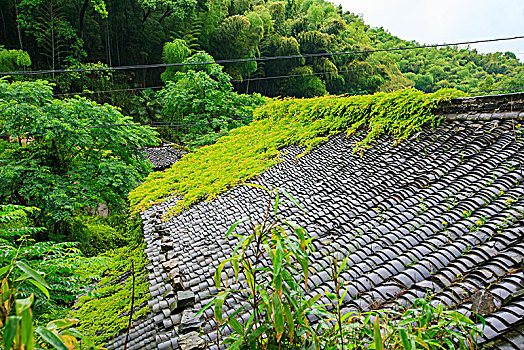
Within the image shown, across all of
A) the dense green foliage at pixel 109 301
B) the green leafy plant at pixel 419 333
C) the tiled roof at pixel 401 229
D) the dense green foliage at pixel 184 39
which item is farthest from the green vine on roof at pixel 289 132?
the dense green foliage at pixel 184 39

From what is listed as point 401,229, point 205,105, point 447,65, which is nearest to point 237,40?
point 205,105

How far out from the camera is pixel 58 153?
7.16 meters

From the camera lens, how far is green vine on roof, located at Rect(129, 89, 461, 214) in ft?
15.6

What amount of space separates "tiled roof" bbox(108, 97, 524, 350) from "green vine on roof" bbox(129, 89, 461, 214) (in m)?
0.30

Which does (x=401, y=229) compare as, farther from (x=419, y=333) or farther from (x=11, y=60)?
(x=11, y=60)

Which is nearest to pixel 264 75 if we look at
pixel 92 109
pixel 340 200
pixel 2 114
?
pixel 92 109

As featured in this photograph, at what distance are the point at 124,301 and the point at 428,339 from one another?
445cm

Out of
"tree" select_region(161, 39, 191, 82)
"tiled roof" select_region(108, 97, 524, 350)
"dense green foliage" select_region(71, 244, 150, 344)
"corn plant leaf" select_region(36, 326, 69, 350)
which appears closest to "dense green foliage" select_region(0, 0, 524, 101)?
"tree" select_region(161, 39, 191, 82)

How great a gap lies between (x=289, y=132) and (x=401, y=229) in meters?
4.49

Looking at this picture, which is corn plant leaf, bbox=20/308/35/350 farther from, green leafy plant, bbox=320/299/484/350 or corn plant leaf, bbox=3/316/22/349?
green leafy plant, bbox=320/299/484/350

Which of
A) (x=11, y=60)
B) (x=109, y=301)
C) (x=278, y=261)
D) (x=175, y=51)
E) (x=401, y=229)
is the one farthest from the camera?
(x=175, y=51)

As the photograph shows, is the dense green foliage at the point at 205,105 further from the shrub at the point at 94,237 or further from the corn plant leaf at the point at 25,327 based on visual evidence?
the corn plant leaf at the point at 25,327

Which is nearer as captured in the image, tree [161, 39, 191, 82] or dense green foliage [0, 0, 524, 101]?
dense green foliage [0, 0, 524, 101]

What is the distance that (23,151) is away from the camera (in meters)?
7.09
